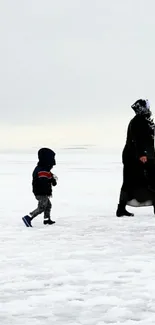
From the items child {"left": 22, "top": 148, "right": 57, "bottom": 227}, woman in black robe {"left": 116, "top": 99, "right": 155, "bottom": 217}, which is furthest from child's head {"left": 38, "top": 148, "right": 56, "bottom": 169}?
woman in black robe {"left": 116, "top": 99, "right": 155, "bottom": 217}

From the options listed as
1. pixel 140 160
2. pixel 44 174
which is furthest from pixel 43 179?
pixel 140 160

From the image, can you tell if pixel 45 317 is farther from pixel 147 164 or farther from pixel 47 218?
pixel 147 164

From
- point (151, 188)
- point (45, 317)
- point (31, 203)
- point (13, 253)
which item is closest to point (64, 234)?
point (13, 253)

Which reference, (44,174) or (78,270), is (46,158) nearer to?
(44,174)

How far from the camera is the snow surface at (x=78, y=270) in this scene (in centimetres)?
410

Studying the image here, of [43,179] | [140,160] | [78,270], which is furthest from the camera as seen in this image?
[140,160]

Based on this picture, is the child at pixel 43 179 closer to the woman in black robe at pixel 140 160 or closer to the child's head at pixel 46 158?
the child's head at pixel 46 158

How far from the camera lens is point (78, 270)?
555 centimetres

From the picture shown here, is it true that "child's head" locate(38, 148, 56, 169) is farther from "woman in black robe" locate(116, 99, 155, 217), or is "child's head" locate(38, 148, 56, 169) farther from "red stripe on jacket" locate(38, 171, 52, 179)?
"woman in black robe" locate(116, 99, 155, 217)

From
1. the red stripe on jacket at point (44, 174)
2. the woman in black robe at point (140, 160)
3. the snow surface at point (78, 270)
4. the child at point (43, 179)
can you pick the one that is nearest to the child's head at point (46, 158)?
the child at point (43, 179)

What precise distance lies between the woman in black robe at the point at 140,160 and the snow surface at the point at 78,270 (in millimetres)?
400

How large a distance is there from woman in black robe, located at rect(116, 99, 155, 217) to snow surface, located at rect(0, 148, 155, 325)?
1.31 ft

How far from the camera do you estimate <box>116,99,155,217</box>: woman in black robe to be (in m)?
9.72

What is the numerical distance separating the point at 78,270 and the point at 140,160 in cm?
437
